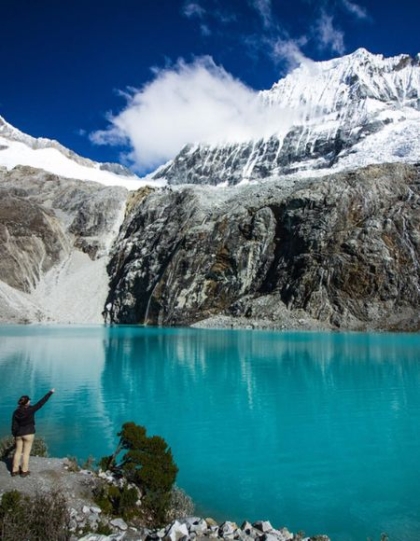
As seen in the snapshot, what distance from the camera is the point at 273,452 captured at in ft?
50.4

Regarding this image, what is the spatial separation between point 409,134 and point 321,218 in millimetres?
106737

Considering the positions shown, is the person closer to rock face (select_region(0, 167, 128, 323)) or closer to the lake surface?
the lake surface

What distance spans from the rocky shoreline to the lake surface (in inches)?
75.9

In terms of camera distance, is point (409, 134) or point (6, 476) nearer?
point (6, 476)

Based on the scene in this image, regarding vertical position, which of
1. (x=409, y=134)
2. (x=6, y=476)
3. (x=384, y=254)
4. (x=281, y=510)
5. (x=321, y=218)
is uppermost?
(x=409, y=134)

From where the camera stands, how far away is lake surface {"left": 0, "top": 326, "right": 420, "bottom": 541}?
11674 millimetres

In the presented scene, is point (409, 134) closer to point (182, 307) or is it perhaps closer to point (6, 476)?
point (182, 307)

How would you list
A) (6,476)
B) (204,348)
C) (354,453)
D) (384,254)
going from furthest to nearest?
(384,254), (204,348), (354,453), (6,476)

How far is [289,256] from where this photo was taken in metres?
85.0

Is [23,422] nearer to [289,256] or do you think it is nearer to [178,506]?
[178,506]

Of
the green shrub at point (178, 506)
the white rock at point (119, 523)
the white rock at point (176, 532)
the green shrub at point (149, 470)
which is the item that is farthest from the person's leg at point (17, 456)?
the white rock at point (176, 532)

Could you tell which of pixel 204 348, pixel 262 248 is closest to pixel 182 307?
pixel 262 248

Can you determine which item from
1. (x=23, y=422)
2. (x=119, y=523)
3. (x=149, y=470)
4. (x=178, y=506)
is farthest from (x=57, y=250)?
(x=119, y=523)

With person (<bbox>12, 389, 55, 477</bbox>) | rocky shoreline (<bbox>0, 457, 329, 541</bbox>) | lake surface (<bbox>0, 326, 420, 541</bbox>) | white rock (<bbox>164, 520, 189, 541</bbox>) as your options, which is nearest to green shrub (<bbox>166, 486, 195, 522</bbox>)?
rocky shoreline (<bbox>0, 457, 329, 541</bbox>)
